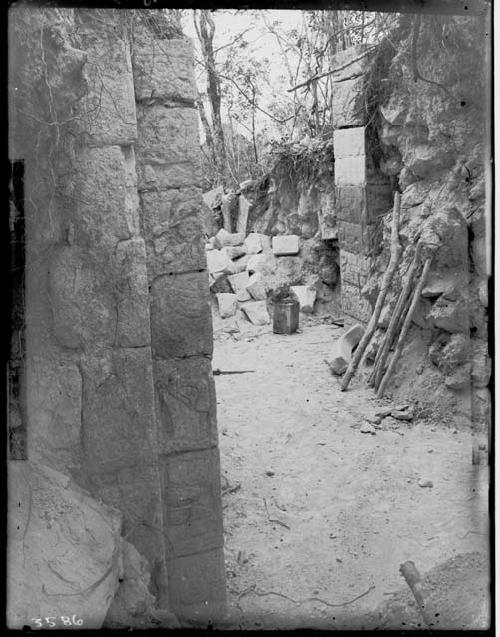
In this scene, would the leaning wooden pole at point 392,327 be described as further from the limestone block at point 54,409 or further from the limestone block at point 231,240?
the limestone block at point 231,240

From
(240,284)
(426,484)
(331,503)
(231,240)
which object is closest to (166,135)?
(331,503)

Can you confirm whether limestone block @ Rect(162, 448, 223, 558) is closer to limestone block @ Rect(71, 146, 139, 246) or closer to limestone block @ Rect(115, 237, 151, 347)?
limestone block @ Rect(115, 237, 151, 347)

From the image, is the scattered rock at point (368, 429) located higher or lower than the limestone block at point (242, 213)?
lower

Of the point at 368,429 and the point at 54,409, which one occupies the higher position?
the point at 54,409

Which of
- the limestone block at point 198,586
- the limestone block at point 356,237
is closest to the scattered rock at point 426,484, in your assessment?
the limestone block at point 198,586

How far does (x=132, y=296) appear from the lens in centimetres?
314

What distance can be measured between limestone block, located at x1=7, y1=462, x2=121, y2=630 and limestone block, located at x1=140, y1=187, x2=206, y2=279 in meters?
1.20

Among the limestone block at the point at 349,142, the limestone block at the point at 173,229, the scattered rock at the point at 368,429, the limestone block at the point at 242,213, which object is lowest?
the scattered rock at the point at 368,429

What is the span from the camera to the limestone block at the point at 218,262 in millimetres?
11453

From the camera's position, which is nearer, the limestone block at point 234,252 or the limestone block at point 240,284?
the limestone block at point 240,284

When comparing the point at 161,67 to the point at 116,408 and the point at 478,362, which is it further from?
the point at 478,362

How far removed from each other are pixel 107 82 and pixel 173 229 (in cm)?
79

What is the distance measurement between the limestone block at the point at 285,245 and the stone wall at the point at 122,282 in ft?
25.8

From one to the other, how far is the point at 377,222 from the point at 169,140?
541 centimetres
